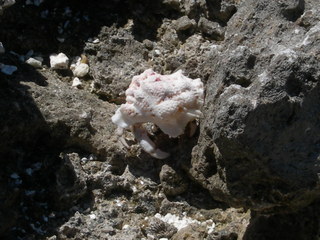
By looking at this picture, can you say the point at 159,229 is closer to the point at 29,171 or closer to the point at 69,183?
the point at 69,183

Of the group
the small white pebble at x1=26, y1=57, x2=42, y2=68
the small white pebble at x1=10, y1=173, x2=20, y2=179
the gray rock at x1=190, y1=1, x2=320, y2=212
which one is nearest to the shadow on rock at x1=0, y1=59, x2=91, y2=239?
the small white pebble at x1=10, y1=173, x2=20, y2=179

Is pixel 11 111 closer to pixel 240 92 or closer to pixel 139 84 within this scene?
pixel 139 84

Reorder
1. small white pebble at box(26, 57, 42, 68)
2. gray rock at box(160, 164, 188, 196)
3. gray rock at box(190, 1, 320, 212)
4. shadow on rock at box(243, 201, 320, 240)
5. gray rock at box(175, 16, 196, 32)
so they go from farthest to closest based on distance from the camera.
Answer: gray rock at box(175, 16, 196, 32), small white pebble at box(26, 57, 42, 68), gray rock at box(160, 164, 188, 196), shadow on rock at box(243, 201, 320, 240), gray rock at box(190, 1, 320, 212)

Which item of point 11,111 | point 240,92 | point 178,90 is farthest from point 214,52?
point 11,111

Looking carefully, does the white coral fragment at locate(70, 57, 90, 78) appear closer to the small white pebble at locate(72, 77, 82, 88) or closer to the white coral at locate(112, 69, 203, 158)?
the small white pebble at locate(72, 77, 82, 88)

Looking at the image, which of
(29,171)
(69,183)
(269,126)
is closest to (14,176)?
(29,171)

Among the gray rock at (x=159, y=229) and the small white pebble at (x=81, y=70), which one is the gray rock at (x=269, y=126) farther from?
the small white pebble at (x=81, y=70)
